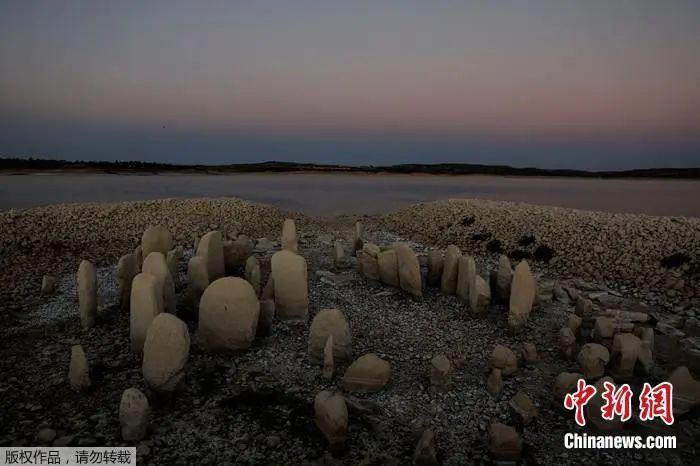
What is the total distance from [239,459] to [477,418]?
2.39m

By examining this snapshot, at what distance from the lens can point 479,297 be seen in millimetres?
7301

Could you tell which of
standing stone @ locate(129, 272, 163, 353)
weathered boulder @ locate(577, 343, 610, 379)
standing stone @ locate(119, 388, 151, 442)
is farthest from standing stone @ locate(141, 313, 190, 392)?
weathered boulder @ locate(577, 343, 610, 379)

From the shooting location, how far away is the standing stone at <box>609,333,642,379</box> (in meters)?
5.39

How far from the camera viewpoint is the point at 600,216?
1434 centimetres

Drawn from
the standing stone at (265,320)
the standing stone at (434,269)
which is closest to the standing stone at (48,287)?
the standing stone at (265,320)

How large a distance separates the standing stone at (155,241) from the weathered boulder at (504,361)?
625cm

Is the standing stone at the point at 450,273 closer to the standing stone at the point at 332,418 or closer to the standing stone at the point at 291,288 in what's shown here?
the standing stone at the point at 291,288

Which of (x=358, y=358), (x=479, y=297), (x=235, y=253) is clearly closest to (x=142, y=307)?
(x=358, y=358)

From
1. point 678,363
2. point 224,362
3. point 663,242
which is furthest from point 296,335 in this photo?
point 663,242

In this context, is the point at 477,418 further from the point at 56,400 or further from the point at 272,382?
the point at 56,400

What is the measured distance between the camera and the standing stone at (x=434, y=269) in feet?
28.2

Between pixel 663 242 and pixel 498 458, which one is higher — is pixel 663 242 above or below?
above

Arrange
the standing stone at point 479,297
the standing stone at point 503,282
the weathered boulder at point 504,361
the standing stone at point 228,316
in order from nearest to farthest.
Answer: the weathered boulder at point 504,361 < the standing stone at point 228,316 < the standing stone at point 479,297 < the standing stone at point 503,282

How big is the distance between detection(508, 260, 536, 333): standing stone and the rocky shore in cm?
10
